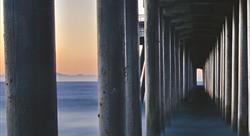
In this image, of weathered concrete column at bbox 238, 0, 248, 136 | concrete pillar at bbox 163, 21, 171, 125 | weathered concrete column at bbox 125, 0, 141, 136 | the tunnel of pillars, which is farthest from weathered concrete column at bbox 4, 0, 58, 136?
concrete pillar at bbox 163, 21, 171, 125

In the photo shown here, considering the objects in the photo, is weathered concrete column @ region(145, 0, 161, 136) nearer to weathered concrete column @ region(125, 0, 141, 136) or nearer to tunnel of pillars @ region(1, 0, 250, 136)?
tunnel of pillars @ region(1, 0, 250, 136)

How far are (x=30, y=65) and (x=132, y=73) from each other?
326 inches

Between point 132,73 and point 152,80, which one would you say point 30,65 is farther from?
point 152,80

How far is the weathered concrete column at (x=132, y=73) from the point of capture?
1340 cm

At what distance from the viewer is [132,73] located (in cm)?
1375

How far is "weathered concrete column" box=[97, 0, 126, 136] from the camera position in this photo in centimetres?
1027

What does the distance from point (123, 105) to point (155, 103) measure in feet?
28.5

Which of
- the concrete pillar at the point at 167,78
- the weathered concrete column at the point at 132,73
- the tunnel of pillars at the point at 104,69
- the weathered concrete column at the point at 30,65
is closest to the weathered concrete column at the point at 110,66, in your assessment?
the tunnel of pillars at the point at 104,69

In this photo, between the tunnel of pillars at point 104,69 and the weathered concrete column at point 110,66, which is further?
the weathered concrete column at point 110,66

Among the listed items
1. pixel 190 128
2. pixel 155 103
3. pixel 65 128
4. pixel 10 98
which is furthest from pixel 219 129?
pixel 10 98

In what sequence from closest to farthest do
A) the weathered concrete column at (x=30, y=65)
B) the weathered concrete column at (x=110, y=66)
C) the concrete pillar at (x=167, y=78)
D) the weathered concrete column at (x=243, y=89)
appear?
the weathered concrete column at (x=30, y=65), the weathered concrete column at (x=110, y=66), the weathered concrete column at (x=243, y=89), the concrete pillar at (x=167, y=78)

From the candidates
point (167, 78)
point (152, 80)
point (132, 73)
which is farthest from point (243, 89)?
point (167, 78)

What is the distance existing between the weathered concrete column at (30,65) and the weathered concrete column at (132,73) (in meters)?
7.66

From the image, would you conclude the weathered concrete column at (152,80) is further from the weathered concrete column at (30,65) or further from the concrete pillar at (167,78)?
the weathered concrete column at (30,65)
